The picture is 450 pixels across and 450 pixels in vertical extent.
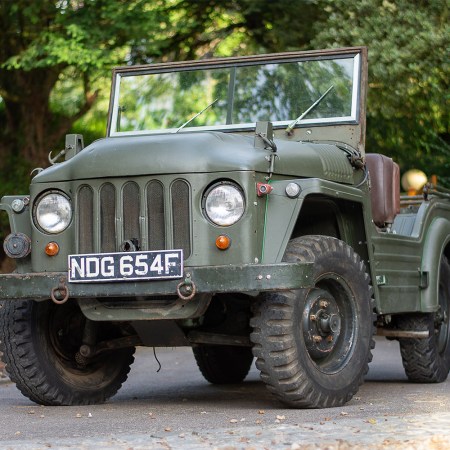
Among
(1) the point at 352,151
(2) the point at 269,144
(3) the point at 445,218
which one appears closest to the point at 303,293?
(2) the point at 269,144

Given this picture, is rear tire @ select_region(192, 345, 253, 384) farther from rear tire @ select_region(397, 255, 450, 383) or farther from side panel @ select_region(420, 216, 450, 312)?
side panel @ select_region(420, 216, 450, 312)

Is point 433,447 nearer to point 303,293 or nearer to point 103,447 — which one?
point 103,447

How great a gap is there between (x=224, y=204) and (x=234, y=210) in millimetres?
72

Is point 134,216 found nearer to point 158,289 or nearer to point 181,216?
point 181,216

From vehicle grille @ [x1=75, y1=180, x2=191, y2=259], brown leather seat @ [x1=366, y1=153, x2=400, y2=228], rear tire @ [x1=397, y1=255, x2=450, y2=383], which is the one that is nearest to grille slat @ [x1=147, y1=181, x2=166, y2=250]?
vehicle grille @ [x1=75, y1=180, x2=191, y2=259]

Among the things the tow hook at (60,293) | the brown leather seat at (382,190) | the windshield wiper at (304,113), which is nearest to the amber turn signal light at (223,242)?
the tow hook at (60,293)

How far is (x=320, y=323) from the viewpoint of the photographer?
24.9 feet

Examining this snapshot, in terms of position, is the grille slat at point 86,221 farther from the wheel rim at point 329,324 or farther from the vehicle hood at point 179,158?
the wheel rim at point 329,324

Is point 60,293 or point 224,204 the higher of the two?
point 224,204

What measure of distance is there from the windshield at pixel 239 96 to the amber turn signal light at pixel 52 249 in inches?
69.8

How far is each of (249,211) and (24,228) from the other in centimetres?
162

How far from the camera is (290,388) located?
723 centimetres

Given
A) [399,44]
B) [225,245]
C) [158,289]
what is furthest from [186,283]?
[399,44]

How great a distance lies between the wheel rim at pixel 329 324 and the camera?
750cm
